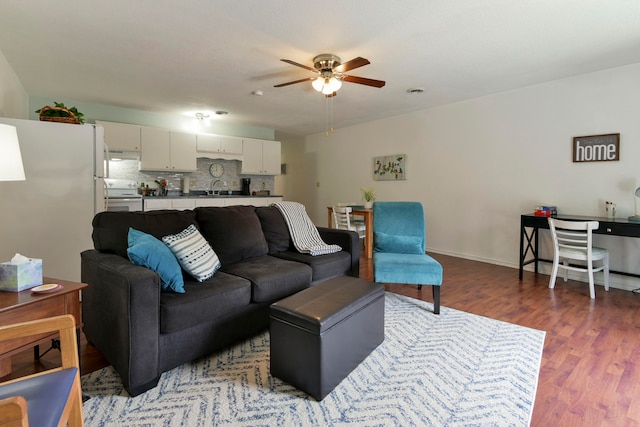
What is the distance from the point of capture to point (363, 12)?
228 centimetres

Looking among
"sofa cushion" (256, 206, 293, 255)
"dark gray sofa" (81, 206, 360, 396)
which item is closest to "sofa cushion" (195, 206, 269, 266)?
"dark gray sofa" (81, 206, 360, 396)

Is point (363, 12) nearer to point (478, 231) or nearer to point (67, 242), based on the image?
point (67, 242)

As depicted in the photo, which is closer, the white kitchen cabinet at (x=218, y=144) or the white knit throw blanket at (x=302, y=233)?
the white knit throw blanket at (x=302, y=233)

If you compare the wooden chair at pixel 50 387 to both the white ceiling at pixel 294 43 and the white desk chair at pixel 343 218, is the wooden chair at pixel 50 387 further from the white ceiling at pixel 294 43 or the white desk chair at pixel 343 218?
the white desk chair at pixel 343 218

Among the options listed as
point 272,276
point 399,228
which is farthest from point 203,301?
point 399,228

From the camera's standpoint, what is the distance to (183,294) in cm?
177

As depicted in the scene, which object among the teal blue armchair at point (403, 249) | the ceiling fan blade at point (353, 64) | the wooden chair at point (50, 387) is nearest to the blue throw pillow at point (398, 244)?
the teal blue armchair at point (403, 249)

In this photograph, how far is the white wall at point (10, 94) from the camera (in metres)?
2.99

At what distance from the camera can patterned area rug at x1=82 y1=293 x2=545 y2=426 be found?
4.70ft

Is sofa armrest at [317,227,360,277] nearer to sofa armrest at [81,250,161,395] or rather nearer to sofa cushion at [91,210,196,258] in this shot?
sofa cushion at [91,210,196,258]

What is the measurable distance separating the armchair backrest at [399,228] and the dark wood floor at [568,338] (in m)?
0.49

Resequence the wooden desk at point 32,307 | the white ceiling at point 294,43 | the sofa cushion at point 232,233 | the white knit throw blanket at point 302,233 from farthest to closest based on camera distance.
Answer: the white knit throw blanket at point 302,233 → the sofa cushion at point 232,233 → the white ceiling at point 294,43 → the wooden desk at point 32,307

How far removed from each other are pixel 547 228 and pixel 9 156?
4509 mm

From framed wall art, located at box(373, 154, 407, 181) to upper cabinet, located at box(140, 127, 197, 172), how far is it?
335 centimetres
